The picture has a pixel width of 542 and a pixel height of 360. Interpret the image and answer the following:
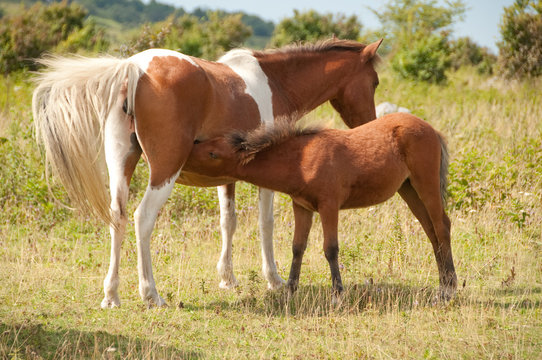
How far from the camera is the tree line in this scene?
15711mm

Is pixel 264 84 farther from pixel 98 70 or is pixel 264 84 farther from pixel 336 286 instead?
pixel 336 286

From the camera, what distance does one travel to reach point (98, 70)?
5.04 m

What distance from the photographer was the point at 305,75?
6.55 metres

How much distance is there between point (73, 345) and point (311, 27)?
23.3 meters

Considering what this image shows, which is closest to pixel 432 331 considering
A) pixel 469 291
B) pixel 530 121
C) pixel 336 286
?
pixel 336 286

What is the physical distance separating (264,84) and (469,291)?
279cm

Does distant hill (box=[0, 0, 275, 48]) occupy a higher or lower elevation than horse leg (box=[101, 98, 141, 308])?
higher

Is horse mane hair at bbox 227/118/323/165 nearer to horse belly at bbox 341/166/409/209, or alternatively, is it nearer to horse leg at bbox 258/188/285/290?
horse belly at bbox 341/166/409/209

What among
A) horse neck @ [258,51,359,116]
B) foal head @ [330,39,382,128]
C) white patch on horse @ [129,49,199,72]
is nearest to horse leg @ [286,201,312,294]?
horse neck @ [258,51,359,116]

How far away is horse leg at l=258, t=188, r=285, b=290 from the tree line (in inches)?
94.5

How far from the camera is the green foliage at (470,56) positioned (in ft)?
72.8

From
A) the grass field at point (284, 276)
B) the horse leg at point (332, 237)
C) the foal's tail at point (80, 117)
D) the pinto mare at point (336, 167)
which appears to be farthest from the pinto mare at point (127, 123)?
the horse leg at point (332, 237)

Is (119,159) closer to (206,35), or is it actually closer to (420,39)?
(420,39)

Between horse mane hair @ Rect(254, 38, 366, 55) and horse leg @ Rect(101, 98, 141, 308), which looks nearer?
horse leg @ Rect(101, 98, 141, 308)
